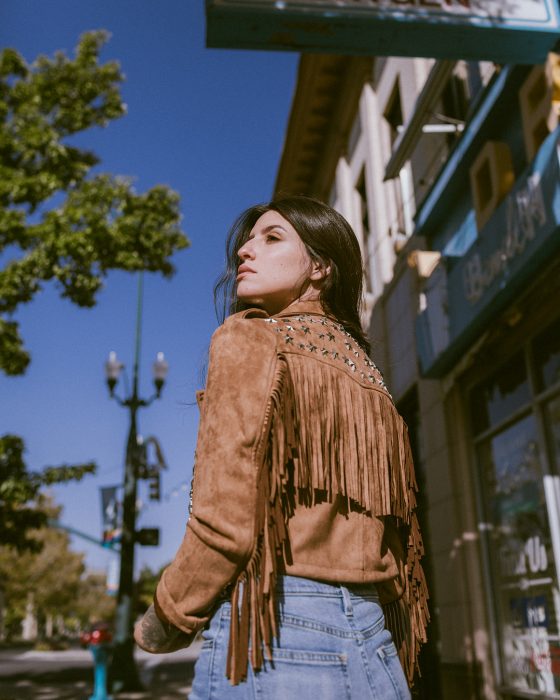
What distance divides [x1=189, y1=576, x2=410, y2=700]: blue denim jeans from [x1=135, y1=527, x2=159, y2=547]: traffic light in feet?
41.1

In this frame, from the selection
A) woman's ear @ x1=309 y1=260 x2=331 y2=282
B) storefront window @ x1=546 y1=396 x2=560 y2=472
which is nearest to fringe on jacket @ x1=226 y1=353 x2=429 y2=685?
woman's ear @ x1=309 y1=260 x2=331 y2=282

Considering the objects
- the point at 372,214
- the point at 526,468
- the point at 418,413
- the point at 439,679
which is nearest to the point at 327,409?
the point at 526,468

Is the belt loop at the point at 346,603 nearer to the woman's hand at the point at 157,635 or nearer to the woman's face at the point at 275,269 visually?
the woman's hand at the point at 157,635

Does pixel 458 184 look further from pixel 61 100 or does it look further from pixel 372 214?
pixel 61 100

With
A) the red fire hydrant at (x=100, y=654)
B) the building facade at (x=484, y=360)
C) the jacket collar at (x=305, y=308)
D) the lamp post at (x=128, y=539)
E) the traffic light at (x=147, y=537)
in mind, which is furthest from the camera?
the traffic light at (x=147, y=537)

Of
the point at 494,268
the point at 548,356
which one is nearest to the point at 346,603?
the point at 494,268

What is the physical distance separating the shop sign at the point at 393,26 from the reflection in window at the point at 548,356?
2.49 meters

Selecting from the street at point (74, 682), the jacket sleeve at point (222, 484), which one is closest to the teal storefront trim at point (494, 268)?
the jacket sleeve at point (222, 484)

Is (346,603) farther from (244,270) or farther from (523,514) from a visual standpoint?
(523,514)

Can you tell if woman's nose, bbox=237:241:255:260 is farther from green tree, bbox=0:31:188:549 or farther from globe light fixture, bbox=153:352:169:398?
globe light fixture, bbox=153:352:169:398

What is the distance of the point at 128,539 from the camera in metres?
12.8

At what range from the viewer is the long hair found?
1.81m

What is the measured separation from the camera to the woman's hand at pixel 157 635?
124 centimetres

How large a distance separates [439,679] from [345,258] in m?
7.81
